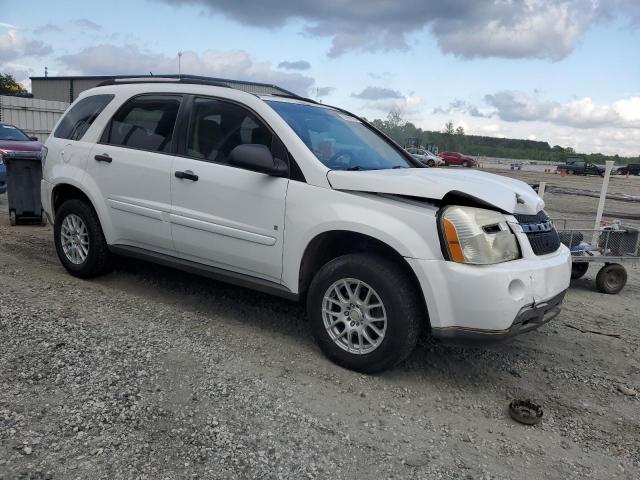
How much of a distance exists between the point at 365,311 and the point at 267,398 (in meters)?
0.84

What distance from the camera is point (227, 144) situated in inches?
168

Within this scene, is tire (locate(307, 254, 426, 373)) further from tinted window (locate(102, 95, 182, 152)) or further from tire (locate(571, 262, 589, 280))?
tire (locate(571, 262, 589, 280))

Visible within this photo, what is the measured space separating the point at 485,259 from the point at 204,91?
8.76 feet

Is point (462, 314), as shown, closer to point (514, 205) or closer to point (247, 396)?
point (514, 205)

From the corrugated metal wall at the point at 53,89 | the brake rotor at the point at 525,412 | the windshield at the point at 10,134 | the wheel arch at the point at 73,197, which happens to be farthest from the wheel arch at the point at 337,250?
the corrugated metal wall at the point at 53,89

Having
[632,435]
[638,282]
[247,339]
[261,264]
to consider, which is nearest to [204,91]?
[261,264]

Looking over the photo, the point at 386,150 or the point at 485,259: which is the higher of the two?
the point at 386,150

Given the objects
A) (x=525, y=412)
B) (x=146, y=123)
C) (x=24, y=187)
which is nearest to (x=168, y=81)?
(x=146, y=123)

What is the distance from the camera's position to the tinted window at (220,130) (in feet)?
13.7

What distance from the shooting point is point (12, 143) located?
11.3 meters

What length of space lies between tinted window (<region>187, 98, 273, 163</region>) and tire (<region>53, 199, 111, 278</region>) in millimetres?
1403

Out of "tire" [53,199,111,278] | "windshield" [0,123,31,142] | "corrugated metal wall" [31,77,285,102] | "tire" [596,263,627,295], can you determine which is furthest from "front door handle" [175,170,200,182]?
"corrugated metal wall" [31,77,285,102]

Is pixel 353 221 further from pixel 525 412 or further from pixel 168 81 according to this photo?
pixel 168 81

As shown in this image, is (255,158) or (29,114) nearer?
(255,158)
